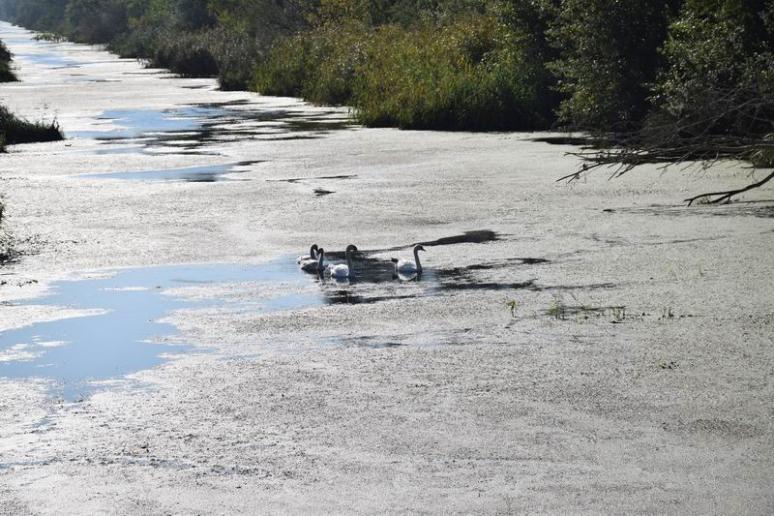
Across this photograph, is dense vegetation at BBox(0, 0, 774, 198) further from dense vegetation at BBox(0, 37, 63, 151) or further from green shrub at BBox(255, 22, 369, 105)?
dense vegetation at BBox(0, 37, 63, 151)

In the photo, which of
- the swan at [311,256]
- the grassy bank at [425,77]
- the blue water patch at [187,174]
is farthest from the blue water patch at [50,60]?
the swan at [311,256]

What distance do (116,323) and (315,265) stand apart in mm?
1714

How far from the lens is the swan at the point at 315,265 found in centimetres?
902

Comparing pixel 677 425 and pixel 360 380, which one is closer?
pixel 677 425

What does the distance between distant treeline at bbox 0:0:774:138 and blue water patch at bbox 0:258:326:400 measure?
9.02 feet

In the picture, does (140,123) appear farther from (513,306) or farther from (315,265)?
(513,306)

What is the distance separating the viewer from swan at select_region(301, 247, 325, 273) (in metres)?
9.02

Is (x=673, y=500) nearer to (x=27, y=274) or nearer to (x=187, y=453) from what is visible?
(x=187, y=453)

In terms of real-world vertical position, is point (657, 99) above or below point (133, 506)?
above

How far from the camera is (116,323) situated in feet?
25.6

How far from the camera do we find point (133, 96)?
3014 centimetres

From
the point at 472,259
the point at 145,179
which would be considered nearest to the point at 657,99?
the point at 145,179

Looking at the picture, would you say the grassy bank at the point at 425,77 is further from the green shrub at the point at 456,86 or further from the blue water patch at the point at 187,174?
the blue water patch at the point at 187,174

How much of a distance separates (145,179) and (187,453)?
9884mm
